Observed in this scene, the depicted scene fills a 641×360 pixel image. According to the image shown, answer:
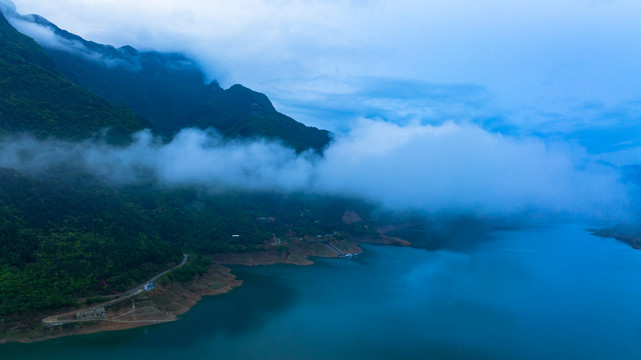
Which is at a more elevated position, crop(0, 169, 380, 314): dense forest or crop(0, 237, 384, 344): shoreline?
crop(0, 169, 380, 314): dense forest

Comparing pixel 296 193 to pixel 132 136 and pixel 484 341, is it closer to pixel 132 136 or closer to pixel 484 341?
pixel 132 136

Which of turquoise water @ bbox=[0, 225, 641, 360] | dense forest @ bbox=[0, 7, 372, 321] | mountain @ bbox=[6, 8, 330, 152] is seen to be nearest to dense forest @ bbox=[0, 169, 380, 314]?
dense forest @ bbox=[0, 7, 372, 321]

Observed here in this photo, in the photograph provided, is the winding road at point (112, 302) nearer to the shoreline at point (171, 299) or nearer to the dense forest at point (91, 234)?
the shoreline at point (171, 299)

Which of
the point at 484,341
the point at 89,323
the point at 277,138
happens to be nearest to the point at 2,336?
the point at 89,323

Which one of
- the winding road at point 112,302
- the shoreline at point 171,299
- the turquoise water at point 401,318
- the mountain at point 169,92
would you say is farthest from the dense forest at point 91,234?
the mountain at point 169,92

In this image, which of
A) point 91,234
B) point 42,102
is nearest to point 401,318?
point 91,234

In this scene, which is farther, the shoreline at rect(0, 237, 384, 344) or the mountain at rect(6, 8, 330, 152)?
the mountain at rect(6, 8, 330, 152)

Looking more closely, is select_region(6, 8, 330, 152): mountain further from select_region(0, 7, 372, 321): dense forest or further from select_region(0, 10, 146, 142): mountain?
select_region(0, 10, 146, 142): mountain
